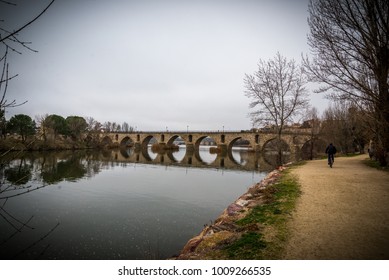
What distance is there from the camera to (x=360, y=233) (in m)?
4.28

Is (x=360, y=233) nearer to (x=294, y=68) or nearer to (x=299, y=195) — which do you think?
(x=299, y=195)

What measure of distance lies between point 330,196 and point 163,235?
548 centimetres

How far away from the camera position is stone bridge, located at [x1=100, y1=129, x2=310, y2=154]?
151 ft

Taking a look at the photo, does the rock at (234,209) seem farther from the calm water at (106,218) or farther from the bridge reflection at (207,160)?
the bridge reflection at (207,160)

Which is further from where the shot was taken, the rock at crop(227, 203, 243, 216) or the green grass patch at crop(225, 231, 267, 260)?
the rock at crop(227, 203, 243, 216)

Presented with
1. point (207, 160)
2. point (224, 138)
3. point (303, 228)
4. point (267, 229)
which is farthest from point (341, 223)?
point (224, 138)

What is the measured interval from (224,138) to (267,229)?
54.3 m

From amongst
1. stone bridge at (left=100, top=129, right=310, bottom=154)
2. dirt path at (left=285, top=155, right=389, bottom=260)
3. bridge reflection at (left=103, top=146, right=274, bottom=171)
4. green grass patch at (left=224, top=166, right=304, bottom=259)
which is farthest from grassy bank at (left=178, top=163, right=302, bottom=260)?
stone bridge at (left=100, top=129, right=310, bottom=154)

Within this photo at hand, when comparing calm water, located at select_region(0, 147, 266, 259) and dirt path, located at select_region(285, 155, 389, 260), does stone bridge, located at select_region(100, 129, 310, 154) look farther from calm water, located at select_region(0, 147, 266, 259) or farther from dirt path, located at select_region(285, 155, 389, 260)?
dirt path, located at select_region(285, 155, 389, 260)

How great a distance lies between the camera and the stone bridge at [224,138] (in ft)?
151

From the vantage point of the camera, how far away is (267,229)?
4.71 meters

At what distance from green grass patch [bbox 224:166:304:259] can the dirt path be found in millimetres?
196

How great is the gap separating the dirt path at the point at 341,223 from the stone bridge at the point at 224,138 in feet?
131
